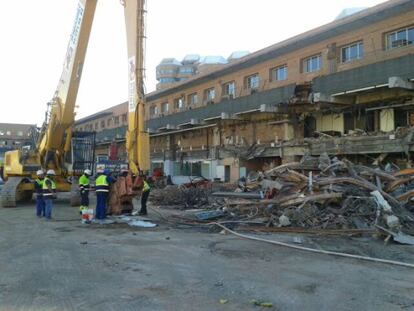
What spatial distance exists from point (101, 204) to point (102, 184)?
2.12ft

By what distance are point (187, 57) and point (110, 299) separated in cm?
9484

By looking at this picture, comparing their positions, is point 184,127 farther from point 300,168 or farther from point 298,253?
point 298,253

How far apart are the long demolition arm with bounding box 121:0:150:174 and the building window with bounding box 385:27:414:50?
1780 centimetres

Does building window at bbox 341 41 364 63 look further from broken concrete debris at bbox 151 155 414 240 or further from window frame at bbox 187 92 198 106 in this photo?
window frame at bbox 187 92 198 106

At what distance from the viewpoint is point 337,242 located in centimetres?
1078

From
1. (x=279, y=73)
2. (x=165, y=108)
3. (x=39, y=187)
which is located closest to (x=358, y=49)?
(x=279, y=73)

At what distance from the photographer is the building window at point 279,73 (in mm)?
34716

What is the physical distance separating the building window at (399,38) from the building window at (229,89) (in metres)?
15.7

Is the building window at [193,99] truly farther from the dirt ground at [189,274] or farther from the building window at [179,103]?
the dirt ground at [189,274]

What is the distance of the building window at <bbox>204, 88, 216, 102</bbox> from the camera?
43487mm

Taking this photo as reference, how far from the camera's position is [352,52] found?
2914 cm

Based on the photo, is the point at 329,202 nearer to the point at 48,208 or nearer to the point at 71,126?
the point at 48,208

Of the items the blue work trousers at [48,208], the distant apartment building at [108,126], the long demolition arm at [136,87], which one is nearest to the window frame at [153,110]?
the distant apartment building at [108,126]

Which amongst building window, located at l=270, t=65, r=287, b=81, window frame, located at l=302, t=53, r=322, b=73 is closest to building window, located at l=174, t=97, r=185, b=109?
building window, located at l=270, t=65, r=287, b=81
